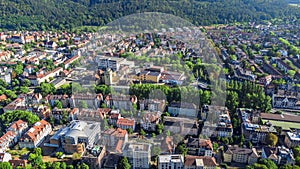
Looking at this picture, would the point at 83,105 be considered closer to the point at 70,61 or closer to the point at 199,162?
the point at 199,162

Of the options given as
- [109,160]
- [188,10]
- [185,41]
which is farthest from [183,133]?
[188,10]

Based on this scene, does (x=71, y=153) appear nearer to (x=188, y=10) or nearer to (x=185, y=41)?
(x=185, y=41)

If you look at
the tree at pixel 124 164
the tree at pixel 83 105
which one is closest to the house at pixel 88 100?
the tree at pixel 83 105

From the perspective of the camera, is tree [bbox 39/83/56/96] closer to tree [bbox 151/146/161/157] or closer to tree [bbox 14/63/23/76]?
tree [bbox 14/63/23/76]

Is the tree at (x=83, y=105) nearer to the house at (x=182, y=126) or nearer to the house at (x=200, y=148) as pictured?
the house at (x=182, y=126)

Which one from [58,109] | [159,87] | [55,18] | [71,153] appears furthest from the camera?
[55,18]
